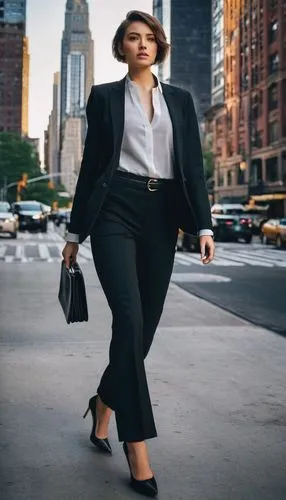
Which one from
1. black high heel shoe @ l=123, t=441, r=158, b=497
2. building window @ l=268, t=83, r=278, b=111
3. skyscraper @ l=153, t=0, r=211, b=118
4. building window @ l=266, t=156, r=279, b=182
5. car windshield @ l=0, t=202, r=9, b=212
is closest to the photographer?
black high heel shoe @ l=123, t=441, r=158, b=497

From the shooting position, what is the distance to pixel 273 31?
62562mm

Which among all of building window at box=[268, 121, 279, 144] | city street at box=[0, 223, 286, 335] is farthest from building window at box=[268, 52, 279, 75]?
city street at box=[0, 223, 286, 335]

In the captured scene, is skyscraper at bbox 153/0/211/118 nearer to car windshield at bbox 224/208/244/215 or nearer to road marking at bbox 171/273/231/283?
car windshield at bbox 224/208/244/215

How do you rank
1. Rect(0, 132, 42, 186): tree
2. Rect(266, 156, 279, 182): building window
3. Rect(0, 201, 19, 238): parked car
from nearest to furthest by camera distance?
1. Rect(0, 201, 19, 238): parked car
2. Rect(266, 156, 279, 182): building window
3. Rect(0, 132, 42, 186): tree

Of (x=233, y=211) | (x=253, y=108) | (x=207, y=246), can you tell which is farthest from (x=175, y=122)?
(x=253, y=108)

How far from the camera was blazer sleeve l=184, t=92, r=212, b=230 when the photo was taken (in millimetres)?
3428

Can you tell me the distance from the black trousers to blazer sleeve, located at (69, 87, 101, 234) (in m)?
0.12

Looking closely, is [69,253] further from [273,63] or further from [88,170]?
[273,63]

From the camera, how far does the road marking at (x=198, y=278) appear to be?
13.9m

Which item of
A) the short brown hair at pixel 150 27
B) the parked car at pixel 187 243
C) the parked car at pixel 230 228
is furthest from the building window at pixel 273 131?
the short brown hair at pixel 150 27

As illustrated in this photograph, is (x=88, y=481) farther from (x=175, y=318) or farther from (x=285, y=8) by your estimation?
(x=285, y=8)

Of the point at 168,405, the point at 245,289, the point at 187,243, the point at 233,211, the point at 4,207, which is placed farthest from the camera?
the point at 233,211

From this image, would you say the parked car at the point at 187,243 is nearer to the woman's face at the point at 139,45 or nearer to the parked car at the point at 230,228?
the parked car at the point at 230,228

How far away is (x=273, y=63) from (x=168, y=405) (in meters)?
61.1
